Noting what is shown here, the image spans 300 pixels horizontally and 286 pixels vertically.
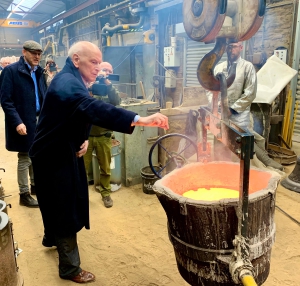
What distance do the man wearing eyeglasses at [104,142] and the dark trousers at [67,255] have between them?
1465mm

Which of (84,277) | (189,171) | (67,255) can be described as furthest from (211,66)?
(84,277)

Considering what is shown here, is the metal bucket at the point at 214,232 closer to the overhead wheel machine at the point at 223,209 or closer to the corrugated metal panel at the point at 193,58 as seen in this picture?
the overhead wheel machine at the point at 223,209

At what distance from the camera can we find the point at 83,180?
8.42ft

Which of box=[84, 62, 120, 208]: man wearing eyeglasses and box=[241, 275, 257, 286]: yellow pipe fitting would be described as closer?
box=[241, 275, 257, 286]: yellow pipe fitting

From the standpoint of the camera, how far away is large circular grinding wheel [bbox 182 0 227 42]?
5.30ft

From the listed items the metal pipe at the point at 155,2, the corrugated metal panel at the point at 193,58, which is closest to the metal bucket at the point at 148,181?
the corrugated metal panel at the point at 193,58

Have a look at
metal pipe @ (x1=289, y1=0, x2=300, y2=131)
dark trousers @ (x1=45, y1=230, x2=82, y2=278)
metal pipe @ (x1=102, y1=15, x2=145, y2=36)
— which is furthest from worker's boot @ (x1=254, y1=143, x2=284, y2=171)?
metal pipe @ (x1=102, y1=15, x2=145, y2=36)

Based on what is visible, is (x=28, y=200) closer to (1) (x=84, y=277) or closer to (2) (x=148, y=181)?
(2) (x=148, y=181)

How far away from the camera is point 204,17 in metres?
1.72

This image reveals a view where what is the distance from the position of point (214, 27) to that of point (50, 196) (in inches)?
71.6

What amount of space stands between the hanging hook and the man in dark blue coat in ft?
1.70

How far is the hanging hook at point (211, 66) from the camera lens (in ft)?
6.20

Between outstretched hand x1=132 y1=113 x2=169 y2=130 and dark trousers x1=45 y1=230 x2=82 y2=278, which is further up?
outstretched hand x1=132 y1=113 x2=169 y2=130

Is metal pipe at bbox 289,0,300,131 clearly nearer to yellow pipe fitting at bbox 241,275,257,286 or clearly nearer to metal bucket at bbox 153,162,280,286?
metal bucket at bbox 153,162,280,286
